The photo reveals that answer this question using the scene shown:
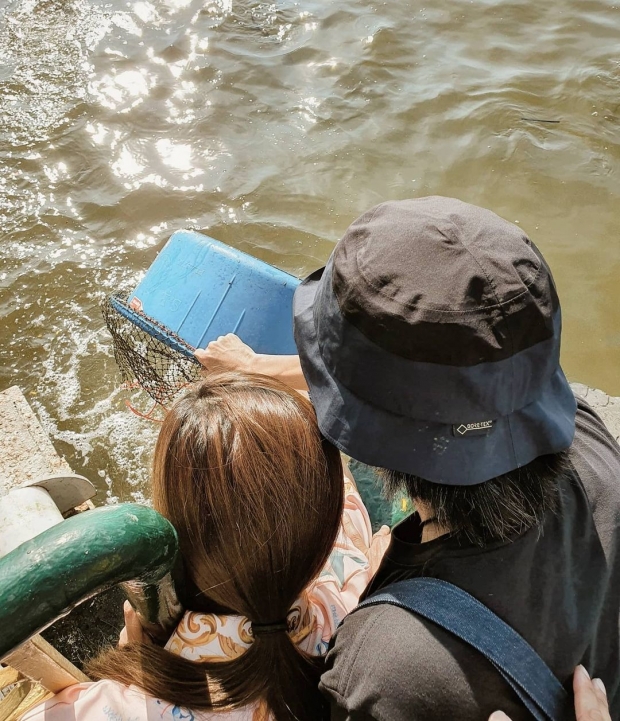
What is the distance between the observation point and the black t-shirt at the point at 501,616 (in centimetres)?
123

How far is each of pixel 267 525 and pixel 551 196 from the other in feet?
13.7

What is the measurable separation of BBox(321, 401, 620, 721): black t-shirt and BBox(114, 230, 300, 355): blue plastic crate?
1.20 metres

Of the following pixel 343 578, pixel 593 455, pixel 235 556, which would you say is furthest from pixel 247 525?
pixel 593 455

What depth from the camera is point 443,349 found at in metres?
1.20

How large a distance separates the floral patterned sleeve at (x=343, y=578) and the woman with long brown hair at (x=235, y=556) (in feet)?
0.49

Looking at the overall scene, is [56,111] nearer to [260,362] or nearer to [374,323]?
[260,362]

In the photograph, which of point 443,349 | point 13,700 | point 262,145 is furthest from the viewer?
point 262,145

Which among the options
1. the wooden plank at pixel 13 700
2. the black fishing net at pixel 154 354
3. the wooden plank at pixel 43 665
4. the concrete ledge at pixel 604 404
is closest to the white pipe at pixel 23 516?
the wooden plank at pixel 13 700

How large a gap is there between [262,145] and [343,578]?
13.4 ft

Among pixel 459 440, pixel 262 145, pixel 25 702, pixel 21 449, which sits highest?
pixel 459 440

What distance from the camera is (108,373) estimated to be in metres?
3.84

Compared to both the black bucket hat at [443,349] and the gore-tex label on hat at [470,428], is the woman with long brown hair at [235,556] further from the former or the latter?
the gore-tex label on hat at [470,428]

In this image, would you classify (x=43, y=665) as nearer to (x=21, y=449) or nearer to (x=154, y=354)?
(x=154, y=354)

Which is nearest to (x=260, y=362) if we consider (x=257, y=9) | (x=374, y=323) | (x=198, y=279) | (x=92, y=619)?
(x=198, y=279)
